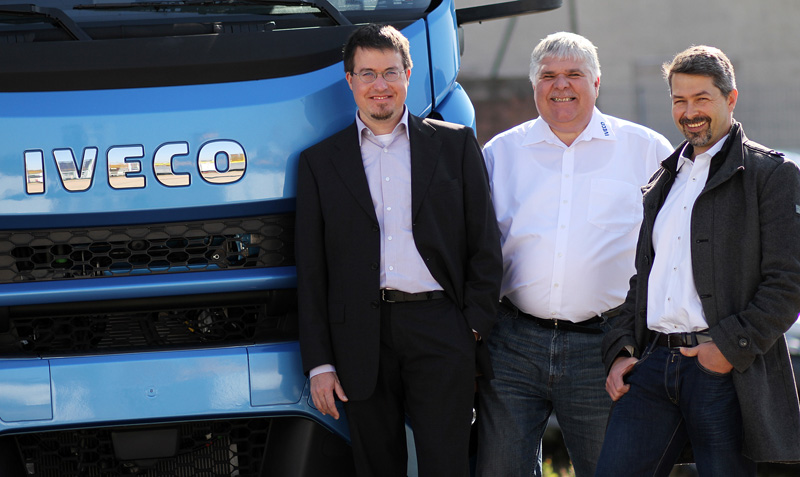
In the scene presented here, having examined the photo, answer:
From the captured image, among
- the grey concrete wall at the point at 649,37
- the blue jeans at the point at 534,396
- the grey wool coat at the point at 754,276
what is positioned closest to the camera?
the grey wool coat at the point at 754,276

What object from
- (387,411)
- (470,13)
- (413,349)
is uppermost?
(470,13)

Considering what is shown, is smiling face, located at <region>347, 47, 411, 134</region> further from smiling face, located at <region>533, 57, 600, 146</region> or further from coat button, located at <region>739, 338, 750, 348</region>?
coat button, located at <region>739, 338, 750, 348</region>

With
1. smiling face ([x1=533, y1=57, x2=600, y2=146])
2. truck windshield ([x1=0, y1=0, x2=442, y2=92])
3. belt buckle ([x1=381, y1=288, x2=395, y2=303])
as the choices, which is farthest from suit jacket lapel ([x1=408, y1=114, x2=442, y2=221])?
smiling face ([x1=533, y1=57, x2=600, y2=146])

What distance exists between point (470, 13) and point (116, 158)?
63.9 inches

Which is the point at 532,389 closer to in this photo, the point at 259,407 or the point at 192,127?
the point at 259,407

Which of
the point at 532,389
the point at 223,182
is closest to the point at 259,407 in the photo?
the point at 223,182

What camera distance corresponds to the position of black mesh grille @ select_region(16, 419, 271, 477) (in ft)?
10.8

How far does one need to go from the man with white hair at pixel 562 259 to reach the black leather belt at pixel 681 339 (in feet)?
1.36

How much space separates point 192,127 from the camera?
310 centimetres

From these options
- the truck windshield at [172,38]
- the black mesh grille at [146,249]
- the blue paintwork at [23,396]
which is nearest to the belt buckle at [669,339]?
the black mesh grille at [146,249]

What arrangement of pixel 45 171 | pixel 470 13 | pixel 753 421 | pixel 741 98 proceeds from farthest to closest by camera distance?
pixel 741 98, pixel 470 13, pixel 45 171, pixel 753 421

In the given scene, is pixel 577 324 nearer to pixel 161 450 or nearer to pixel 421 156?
pixel 421 156

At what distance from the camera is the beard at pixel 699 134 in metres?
2.94

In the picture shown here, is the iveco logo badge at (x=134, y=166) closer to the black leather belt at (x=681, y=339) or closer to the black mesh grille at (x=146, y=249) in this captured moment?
the black mesh grille at (x=146, y=249)
